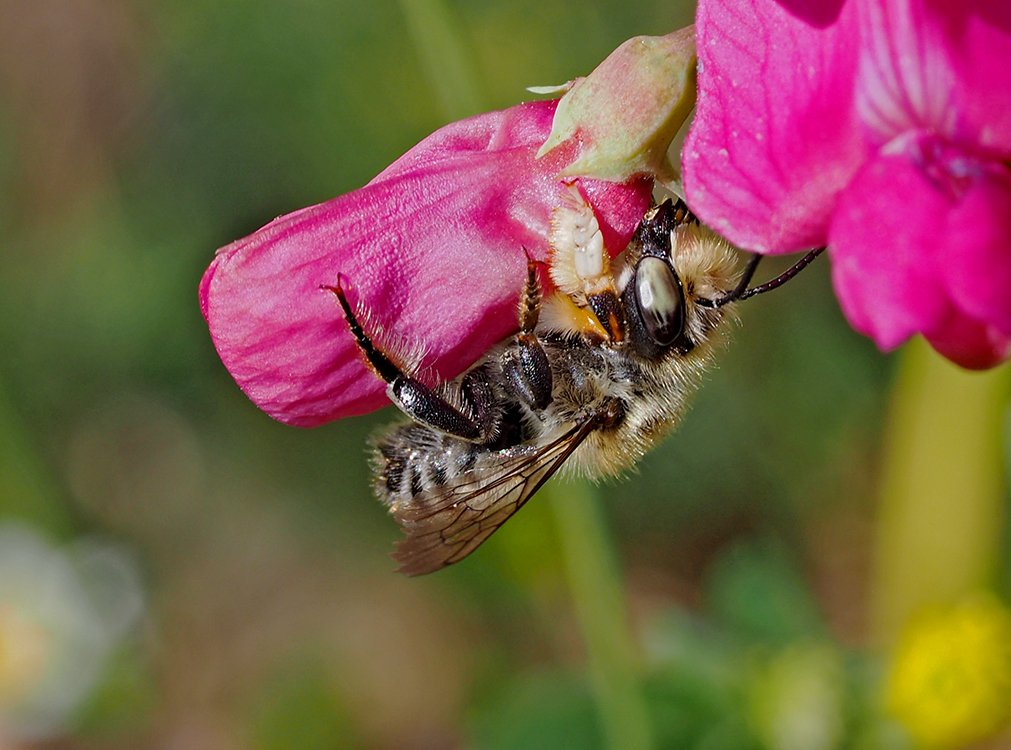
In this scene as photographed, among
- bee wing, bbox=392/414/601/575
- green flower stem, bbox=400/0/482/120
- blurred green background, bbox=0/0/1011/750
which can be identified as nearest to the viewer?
bee wing, bbox=392/414/601/575

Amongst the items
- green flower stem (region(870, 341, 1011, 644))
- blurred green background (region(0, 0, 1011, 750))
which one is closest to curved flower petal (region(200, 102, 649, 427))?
green flower stem (region(870, 341, 1011, 644))

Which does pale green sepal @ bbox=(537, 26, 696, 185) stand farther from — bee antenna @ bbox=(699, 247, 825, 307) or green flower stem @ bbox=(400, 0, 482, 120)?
green flower stem @ bbox=(400, 0, 482, 120)

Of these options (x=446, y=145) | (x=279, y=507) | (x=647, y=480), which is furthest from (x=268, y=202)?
(x=446, y=145)

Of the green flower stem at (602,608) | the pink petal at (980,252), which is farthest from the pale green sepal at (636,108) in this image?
the green flower stem at (602,608)

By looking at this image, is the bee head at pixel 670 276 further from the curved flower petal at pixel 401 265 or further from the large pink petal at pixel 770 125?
the large pink petal at pixel 770 125

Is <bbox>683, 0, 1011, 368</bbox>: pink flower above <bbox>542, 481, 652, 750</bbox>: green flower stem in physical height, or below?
above

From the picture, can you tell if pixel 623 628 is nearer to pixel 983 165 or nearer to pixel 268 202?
pixel 983 165
